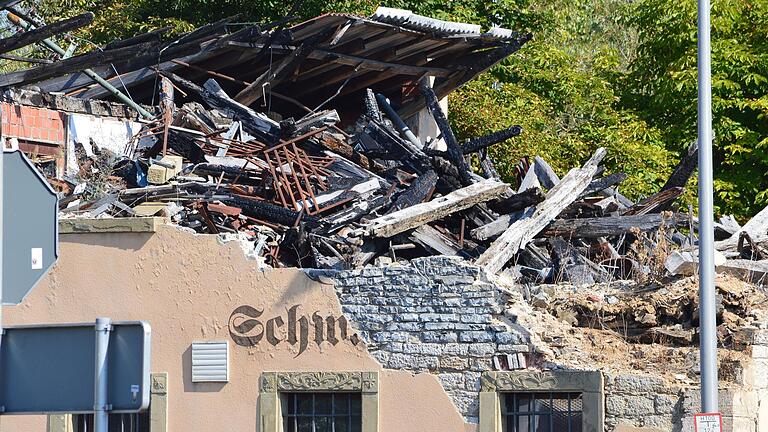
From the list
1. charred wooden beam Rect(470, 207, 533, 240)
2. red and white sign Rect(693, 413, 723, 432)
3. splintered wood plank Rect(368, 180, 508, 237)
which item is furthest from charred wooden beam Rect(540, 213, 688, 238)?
red and white sign Rect(693, 413, 723, 432)

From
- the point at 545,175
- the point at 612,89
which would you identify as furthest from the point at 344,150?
the point at 612,89

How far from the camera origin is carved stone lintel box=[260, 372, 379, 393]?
1366 cm

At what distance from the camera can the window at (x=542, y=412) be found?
13.2 m

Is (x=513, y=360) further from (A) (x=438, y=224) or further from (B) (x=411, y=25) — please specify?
(B) (x=411, y=25)

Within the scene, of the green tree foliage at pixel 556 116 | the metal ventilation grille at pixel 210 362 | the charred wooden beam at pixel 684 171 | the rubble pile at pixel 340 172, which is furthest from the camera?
the green tree foliage at pixel 556 116

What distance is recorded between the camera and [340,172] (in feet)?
55.1

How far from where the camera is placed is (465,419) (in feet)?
44.1

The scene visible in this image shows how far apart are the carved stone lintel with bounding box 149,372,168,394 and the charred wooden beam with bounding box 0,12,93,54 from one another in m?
3.87

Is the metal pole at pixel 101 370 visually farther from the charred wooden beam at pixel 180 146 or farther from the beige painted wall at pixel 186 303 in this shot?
the charred wooden beam at pixel 180 146

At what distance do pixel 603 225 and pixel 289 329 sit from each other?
413 cm

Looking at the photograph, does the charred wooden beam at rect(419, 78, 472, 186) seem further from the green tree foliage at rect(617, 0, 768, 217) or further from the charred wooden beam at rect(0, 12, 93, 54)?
the green tree foliage at rect(617, 0, 768, 217)

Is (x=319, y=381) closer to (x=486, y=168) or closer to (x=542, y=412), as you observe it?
(x=542, y=412)

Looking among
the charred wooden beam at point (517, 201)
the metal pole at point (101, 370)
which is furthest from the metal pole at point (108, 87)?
the metal pole at point (101, 370)

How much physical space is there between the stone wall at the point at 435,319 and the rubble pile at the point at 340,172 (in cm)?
79
